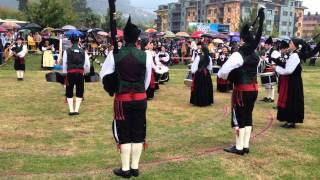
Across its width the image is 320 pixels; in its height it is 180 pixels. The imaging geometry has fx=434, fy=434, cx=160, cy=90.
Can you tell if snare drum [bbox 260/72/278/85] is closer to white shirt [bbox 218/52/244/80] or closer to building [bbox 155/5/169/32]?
white shirt [bbox 218/52/244/80]

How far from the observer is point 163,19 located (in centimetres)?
12538

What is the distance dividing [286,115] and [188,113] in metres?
2.61

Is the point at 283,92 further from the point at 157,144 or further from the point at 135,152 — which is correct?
the point at 135,152

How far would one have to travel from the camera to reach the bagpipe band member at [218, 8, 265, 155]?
6.93 meters

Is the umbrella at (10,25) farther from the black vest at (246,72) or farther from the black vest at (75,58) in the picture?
the black vest at (246,72)

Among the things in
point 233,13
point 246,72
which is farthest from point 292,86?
point 233,13

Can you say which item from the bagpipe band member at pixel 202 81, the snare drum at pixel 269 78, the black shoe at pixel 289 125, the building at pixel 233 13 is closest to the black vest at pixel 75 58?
the bagpipe band member at pixel 202 81

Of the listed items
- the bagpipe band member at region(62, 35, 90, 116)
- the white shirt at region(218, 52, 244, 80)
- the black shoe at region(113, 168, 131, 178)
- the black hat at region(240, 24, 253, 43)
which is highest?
the black hat at region(240, 24, 253, 43)

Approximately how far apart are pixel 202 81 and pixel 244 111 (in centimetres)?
494

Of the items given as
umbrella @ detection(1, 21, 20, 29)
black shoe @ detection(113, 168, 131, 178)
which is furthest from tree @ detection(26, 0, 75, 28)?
black shoe @ detection(113, 168, 131, 178)

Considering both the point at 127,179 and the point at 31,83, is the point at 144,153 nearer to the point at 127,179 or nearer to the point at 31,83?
the point at 127,179

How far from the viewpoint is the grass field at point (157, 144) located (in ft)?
20.3

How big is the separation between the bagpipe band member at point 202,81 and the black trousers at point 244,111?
468 centimetres

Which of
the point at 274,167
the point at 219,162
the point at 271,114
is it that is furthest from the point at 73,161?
the point at 271,114
